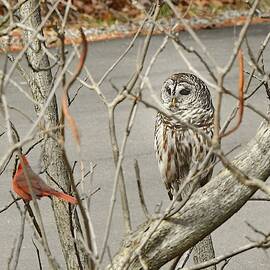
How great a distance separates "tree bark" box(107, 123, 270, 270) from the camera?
249 cm

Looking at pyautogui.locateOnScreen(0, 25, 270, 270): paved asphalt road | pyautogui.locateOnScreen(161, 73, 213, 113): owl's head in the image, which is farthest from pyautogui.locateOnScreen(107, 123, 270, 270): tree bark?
pyautogui.locateOnScreen(0, 25, 270, 270): paved asphalt road

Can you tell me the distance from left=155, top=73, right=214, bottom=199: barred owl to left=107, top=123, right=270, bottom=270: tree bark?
187 centimetres

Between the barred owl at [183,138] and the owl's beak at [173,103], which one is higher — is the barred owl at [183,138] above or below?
below

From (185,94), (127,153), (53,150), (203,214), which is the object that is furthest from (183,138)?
(127,153)

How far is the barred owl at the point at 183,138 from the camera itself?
4637 millimetres

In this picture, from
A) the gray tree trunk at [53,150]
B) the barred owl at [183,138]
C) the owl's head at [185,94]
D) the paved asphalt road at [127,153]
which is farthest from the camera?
the paved asphalt road at [127,153]

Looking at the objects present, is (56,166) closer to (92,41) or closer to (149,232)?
(149,232)

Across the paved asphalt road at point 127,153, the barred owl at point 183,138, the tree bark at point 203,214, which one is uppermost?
the paved asphalt road at point 127,153

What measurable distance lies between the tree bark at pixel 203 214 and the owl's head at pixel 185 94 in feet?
8.20

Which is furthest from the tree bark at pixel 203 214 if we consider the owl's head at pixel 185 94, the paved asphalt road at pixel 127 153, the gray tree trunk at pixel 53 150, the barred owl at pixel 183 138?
Answer: the paved asphalt road at pixel 127 153

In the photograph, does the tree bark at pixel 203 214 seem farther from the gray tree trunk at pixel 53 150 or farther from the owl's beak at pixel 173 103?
the owl's beak at pixel 173 103

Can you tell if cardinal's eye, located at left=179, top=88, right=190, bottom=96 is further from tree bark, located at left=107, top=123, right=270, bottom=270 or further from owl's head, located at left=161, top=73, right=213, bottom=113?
tree bark, located at left=107, top=123, right=270, bottom=270

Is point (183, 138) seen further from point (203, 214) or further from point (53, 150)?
point (203, 214)

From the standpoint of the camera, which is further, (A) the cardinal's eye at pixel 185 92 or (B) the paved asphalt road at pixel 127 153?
(B) the paved asphalt road at pixel 127 153
